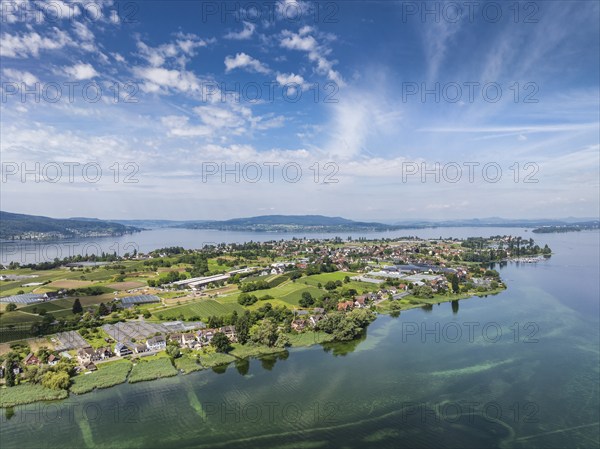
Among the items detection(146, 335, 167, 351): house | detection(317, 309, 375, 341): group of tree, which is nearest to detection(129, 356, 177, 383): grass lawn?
detection(146, 335, 167, 351): house

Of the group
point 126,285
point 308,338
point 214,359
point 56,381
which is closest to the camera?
point 56,381

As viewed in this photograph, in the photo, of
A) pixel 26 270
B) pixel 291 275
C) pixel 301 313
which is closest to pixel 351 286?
pixel 291 275

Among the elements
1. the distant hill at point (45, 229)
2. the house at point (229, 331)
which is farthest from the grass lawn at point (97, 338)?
the distant hill at point (45, 229)

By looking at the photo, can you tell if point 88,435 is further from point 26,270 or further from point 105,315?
point 26,270

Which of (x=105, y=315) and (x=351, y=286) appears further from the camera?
(x=351, y=286)

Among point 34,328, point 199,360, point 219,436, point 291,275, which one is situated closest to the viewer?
point 219,436

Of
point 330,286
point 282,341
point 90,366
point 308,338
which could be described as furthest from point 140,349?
point 330,286

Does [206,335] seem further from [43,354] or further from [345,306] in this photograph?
[345,306]

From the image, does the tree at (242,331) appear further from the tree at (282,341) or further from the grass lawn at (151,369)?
the grass lawn at (151,369)

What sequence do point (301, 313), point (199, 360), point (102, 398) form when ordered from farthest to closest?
point (301, 313), point (199, 360), point (102, 398)
